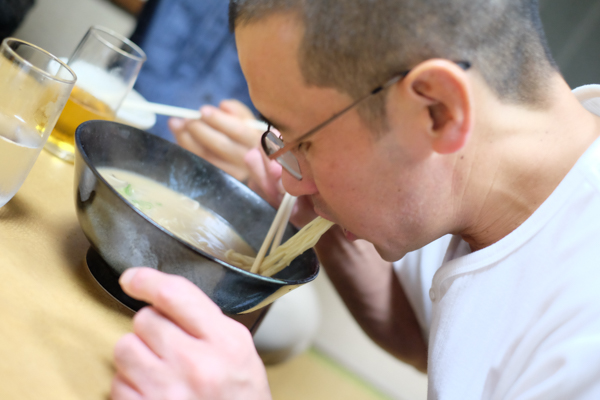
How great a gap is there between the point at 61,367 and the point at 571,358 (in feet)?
2.48

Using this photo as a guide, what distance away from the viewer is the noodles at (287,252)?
108 centimetres

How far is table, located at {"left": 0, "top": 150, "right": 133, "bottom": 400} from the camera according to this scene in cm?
63

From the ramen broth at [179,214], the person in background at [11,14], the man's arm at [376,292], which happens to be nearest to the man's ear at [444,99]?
the ramen broth at [179,214]

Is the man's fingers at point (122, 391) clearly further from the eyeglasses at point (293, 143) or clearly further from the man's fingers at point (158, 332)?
the eyeglasses at point (293, 143)

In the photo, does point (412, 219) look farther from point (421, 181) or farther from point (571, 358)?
point (571, 358)

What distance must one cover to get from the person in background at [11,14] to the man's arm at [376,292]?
181cm

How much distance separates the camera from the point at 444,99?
2.54ft

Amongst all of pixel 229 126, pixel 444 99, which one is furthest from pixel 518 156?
pixel 229 126

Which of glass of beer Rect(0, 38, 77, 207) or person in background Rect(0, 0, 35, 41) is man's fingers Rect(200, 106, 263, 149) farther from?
person in background Rect(0, 0, 35, 41)

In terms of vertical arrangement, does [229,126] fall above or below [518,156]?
below

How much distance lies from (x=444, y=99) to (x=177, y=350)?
54 centimetres

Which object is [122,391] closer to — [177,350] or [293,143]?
[177,350]

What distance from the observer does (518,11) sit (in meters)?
0.85

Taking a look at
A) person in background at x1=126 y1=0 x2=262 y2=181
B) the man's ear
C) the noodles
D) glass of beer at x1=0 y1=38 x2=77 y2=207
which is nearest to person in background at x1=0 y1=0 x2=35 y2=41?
person in background at x1=126 y1=0 x2=262 y2=181
